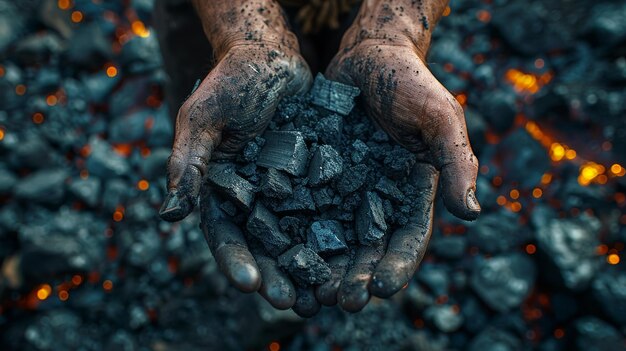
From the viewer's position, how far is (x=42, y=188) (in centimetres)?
329

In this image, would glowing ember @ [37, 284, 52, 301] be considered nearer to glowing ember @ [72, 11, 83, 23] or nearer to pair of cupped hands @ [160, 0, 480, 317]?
pair of cupped hands @ [160, 0, 480, 317]

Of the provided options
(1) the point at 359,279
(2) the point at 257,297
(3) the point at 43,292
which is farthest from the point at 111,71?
(1) the point at 359,279

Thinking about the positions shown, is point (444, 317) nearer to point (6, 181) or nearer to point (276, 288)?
point (276, 288)

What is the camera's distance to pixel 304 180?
1.85 metres

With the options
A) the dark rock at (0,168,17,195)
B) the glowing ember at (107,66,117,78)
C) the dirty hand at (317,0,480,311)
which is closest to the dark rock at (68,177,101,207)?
the dark rock at (0,168,17,195)

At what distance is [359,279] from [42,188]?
246 centimetres

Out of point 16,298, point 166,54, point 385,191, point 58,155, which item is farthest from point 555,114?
point 16,298

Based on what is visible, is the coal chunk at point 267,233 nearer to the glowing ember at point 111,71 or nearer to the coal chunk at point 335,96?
the coal chunk at point 335,96

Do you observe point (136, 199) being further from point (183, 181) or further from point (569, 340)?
point (569, 340)

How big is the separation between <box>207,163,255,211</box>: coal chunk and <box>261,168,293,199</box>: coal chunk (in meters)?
0.05

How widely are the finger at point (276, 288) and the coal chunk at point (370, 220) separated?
287 millimetres

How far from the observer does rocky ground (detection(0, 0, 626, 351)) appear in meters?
3.04

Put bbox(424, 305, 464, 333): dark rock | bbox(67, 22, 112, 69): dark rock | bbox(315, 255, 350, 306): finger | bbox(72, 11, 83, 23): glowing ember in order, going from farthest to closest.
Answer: bbox(72, 11, 83, 23): glowing ember
bbox(67, 22, 112, 69): dark rock
bbox(424, 305, 464, 333): dark rock
bbox(315, 255, 350, 306): finger

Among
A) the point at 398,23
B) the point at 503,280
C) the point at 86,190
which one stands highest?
the point at 398,23
